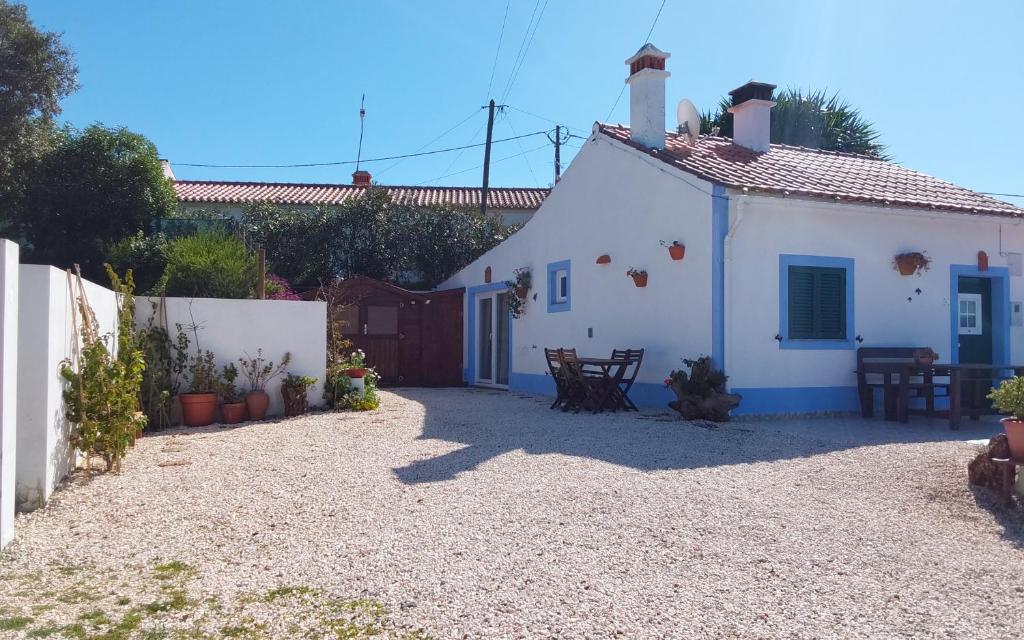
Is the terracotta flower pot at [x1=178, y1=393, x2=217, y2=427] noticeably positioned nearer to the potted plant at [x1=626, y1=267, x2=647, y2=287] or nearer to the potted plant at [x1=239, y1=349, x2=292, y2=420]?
the potted plant at [x1=239, y1=349, x2=292, y2=420]

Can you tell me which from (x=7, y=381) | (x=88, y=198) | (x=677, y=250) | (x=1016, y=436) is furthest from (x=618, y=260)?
(x=88, y=198)

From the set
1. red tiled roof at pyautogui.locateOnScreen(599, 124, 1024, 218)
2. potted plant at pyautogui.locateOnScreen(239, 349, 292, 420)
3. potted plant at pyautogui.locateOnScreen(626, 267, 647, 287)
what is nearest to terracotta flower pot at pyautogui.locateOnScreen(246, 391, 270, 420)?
potted plant at pyautogui.locateOnScreen(239, 349, 292, 420)

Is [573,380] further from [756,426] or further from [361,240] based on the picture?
[361,240]

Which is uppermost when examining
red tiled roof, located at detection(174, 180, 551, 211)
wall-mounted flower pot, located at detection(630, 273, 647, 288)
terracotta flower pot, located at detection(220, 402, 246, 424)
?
red tiled roof, located at detection(174, 180, 551, 211)

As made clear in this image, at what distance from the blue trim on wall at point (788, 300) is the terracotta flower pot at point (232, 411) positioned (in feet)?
22.6

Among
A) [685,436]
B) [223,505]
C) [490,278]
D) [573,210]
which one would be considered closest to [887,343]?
[685,436]

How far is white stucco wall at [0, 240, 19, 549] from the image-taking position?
13.3 ft

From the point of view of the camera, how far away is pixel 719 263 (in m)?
9.52

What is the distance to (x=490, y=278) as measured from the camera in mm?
15648

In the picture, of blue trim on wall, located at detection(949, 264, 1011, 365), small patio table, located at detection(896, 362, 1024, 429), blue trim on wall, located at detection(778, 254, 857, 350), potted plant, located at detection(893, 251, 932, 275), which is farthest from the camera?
blue trim on wall, located at detection(949, 264, 1011, 365)

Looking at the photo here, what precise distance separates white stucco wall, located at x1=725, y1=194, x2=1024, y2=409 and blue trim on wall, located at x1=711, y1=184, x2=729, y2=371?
0.26 ft

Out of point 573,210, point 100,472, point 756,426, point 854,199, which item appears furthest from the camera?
point 573,210

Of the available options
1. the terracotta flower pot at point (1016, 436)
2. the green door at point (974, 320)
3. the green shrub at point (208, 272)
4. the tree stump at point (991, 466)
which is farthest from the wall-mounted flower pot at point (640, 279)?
the terracotta flower pot at point (1016, 436)

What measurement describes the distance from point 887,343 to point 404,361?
30.0 feet
